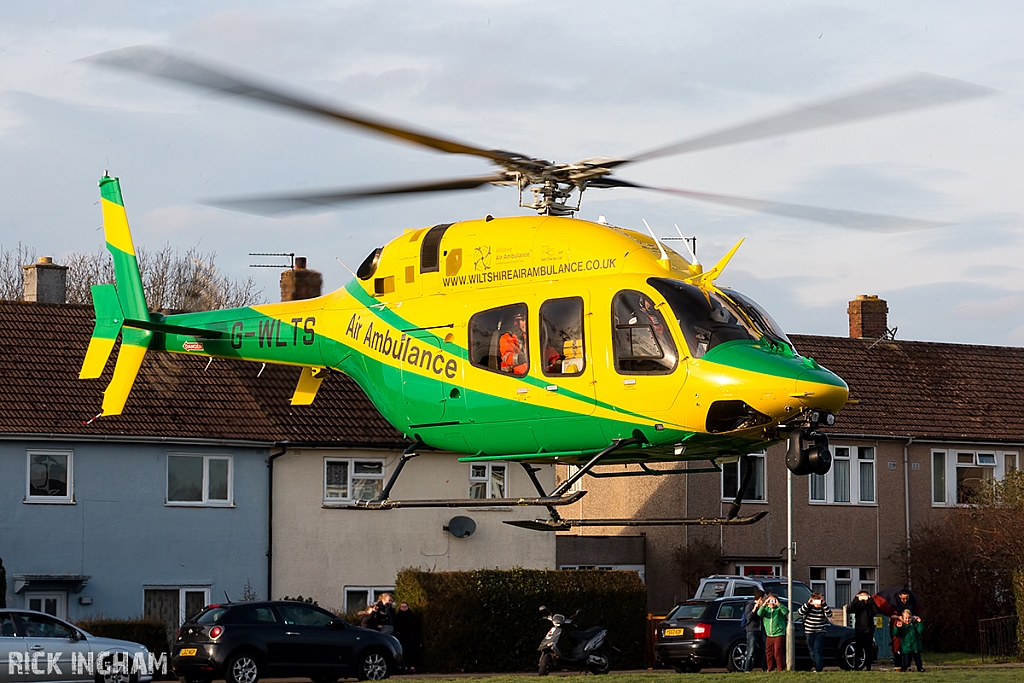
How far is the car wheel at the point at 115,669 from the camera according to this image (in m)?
26.1

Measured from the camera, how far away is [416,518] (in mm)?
37969

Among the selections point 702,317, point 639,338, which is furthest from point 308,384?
point 702,317

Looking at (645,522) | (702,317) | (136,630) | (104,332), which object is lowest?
(136,630)

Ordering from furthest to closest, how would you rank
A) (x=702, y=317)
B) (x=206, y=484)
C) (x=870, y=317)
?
(x=870, y=317) → (x=206, y=484) → (x=702, y=317)

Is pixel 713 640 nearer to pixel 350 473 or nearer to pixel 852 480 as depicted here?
pixel 350 473

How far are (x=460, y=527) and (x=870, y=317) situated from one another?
1898 centimetres

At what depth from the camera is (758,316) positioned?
18.3 metres

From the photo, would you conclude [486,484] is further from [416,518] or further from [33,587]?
[33,587]

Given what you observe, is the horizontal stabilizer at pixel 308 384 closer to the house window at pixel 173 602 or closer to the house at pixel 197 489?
the house at pixel 197 489

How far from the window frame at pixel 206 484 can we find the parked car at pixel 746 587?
10725mm

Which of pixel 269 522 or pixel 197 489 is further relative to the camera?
pixel 269 522

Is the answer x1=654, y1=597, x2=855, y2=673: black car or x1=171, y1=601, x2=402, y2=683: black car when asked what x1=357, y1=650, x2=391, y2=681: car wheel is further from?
x1=654, y1=597, x2=855, y2=673: black car

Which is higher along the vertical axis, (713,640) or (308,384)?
(308,384)

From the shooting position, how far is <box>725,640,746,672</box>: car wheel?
32.0 meters
